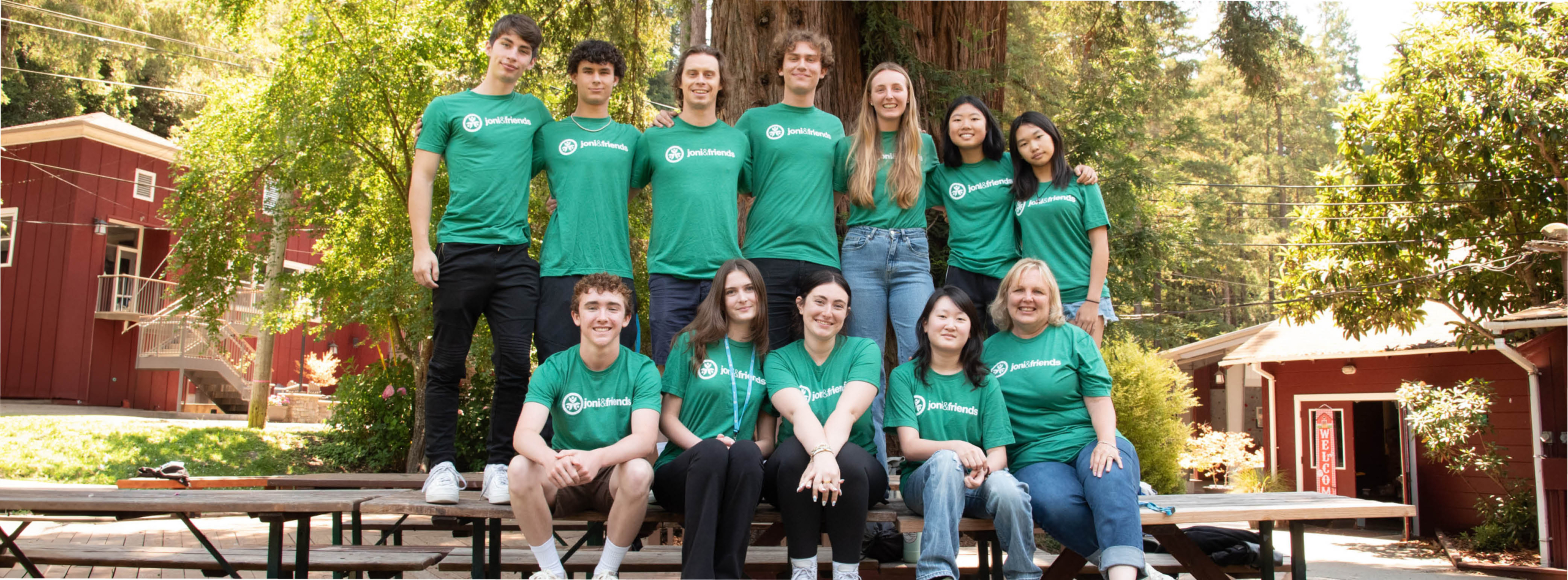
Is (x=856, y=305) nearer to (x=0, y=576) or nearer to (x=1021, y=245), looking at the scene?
(x=1021, y=245)

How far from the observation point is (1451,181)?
37.1ft

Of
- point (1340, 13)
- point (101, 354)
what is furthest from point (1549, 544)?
point (1340, 13)

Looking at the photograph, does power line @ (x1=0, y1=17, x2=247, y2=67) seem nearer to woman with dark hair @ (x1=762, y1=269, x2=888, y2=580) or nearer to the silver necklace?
the silver necklace

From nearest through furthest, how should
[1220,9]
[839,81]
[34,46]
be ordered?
[839,81]
[1220,9]
[34,46]

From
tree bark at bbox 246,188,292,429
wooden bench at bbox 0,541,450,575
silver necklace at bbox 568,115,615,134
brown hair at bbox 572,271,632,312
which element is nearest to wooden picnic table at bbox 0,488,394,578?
wooden bench at bbox 0,541,450,575

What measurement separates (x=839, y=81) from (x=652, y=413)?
13.1 feet

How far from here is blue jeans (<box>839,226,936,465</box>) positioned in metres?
4.15

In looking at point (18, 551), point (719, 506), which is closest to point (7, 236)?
point (18, 551)

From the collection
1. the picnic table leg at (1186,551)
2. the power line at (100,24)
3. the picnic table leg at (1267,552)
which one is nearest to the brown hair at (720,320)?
the picnic table leg at (1186,551)

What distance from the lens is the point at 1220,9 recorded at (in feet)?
27.1

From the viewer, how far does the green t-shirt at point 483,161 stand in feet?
12.6

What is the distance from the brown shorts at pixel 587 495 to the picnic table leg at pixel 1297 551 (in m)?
2.47

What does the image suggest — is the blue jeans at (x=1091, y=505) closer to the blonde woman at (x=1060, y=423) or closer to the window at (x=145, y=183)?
the blonde woman at (x=1060, y=423)

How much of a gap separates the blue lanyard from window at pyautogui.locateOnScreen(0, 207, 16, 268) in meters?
22.6
